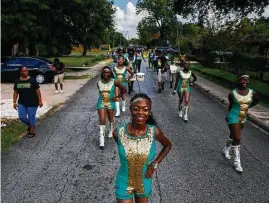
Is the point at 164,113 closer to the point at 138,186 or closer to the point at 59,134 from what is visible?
the point at 59,134

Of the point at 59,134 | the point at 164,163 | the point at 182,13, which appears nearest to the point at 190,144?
the point at 164,163

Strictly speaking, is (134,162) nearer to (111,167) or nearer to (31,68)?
(111,167)

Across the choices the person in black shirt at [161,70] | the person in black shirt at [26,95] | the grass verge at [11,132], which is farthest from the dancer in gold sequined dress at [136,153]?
the person in black shirt at [161,70]

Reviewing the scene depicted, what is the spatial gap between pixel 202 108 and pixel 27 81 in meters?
6.85

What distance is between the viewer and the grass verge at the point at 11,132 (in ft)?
25.3

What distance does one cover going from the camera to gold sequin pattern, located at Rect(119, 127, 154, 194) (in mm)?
3508

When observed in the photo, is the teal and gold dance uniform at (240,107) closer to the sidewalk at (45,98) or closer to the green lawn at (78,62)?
the sidewalk at (45,98)

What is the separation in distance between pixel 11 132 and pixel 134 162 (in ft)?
20.1

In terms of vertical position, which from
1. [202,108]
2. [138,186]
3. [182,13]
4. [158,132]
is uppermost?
[182,13]

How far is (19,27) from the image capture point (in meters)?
22.7

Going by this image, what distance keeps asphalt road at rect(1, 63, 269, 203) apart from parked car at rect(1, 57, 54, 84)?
10.6 metres

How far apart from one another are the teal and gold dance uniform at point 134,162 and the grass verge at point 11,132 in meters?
4.54

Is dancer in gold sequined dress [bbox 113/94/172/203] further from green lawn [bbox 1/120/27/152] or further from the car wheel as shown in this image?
the car wheel

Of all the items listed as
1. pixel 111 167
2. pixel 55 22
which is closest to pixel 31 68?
pixel 55 22
